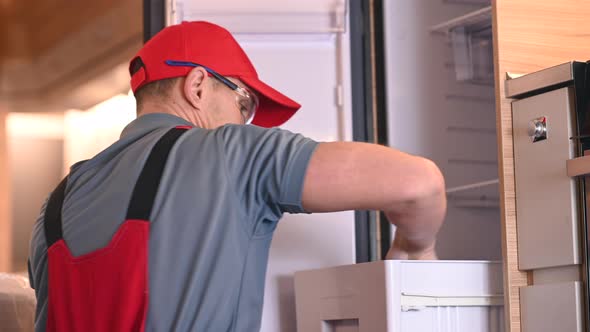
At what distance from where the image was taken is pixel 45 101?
3662 millimetres

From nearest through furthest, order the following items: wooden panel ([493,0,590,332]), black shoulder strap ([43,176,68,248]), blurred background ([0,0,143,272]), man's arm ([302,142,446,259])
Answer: man's arm ([302,142,446,259]) → black shoulder strap ([43,176,68,248]) → wooden panel ([493,0,590,332]) → blurred background ([0,0,143,272])

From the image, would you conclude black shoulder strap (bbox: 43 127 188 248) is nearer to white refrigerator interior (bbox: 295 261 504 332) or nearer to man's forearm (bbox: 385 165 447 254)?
man's forearm (bbox: 385 165 447 254)

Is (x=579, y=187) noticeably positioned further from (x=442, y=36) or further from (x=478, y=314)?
(x=442, y=36)

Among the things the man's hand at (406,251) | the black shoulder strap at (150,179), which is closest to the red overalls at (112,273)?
the black shoulder strap at (150,179)

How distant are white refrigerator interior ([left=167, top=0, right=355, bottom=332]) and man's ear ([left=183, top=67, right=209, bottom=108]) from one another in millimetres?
789

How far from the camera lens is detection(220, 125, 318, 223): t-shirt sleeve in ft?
4.48

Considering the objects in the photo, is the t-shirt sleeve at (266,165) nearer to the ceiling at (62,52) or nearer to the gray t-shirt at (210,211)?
the gray t-shirt at (210,211)

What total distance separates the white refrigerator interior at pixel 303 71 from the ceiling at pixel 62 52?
20.7 inches

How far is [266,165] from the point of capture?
4.53 feet

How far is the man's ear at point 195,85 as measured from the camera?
1.60 m

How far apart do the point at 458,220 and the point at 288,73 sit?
551 mm

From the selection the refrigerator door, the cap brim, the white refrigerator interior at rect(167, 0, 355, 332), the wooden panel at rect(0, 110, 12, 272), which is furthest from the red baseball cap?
the wooden panel at rect(0, 110, 12, 272)

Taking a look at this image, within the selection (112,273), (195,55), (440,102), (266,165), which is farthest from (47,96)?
Result: (266,165)

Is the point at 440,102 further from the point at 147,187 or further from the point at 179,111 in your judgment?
the point at 147,187
